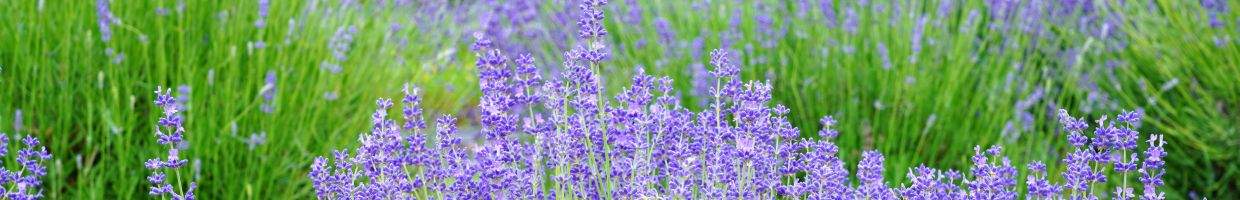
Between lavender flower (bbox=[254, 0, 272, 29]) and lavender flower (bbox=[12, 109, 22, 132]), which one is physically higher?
lavender flower (bbox=[254, 0, 272, 29])

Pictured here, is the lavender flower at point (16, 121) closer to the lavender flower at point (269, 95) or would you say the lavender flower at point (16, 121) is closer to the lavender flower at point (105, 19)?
the lavender flower at point (105, 19)

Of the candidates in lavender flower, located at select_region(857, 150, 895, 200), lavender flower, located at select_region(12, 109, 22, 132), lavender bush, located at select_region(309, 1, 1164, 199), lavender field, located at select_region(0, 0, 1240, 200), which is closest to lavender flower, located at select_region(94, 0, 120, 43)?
lavender field, located at select_region(0, 0, 1240, 200)

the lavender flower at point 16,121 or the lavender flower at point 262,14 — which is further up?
the lavender flower at point 262,14

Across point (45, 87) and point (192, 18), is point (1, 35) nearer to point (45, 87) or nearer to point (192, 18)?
point (45, 87)

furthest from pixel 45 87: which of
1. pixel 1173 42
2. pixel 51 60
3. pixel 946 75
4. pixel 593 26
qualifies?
pixel 1173 42

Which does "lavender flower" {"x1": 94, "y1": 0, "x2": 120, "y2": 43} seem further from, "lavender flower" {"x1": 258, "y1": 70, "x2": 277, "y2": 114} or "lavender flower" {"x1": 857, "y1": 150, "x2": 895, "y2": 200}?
"lavender flower" {"x1": 857, "y1": 150, "x2": 895, "y2": 200}

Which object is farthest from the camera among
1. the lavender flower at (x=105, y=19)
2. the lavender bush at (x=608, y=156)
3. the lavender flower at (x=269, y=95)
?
the lavender flower at (x=269, y=95)

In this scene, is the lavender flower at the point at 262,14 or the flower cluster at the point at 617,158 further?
the lavender flower at the point at 262,14

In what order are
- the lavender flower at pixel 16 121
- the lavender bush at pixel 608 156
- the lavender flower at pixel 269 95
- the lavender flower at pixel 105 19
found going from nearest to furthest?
the lavender bush at pixel 608 156 < the lavender flower at pixel 16 121 < the lavender flower at pixel 105 19 < the lavender flower at pixel 269 95

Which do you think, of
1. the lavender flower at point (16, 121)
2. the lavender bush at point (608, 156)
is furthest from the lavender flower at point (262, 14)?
the lavender bush at point (608, 156)

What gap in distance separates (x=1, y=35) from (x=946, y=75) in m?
1.98

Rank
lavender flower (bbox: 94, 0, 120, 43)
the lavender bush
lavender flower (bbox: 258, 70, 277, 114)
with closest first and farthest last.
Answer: the lavender bush
lavender flower (bbox: 94, 0, 120, 43)
lavender flower (bbox: 258, 70, 277, 114)

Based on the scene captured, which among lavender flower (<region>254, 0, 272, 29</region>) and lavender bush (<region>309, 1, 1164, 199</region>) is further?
lavender flower (<region>254, 0, 272, 29</region>)

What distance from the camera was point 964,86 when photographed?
3.82 meters
